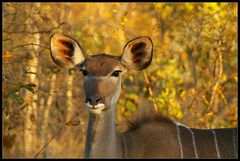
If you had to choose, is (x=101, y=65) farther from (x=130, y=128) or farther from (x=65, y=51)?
(x=130, y=128)

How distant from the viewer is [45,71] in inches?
256

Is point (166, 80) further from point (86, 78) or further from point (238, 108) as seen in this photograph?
point (86, 78)

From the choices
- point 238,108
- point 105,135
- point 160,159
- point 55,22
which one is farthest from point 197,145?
point 55,22

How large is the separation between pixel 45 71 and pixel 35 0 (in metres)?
0.63

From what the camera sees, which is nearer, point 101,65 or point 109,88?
point 109,88

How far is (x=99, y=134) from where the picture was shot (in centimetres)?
412

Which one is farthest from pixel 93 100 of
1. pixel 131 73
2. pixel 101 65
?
pixel 131 73

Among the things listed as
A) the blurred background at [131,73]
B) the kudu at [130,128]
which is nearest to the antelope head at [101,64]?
the kudu at [130,128]

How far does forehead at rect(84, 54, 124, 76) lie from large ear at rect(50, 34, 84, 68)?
12cm

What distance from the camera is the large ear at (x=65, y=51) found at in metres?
4.38

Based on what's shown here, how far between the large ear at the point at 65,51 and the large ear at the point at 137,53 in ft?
0.83

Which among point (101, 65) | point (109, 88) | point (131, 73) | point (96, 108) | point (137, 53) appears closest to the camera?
point (96, 108)

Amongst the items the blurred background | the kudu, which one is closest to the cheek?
the kudu

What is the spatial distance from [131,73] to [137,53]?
3501 mm
